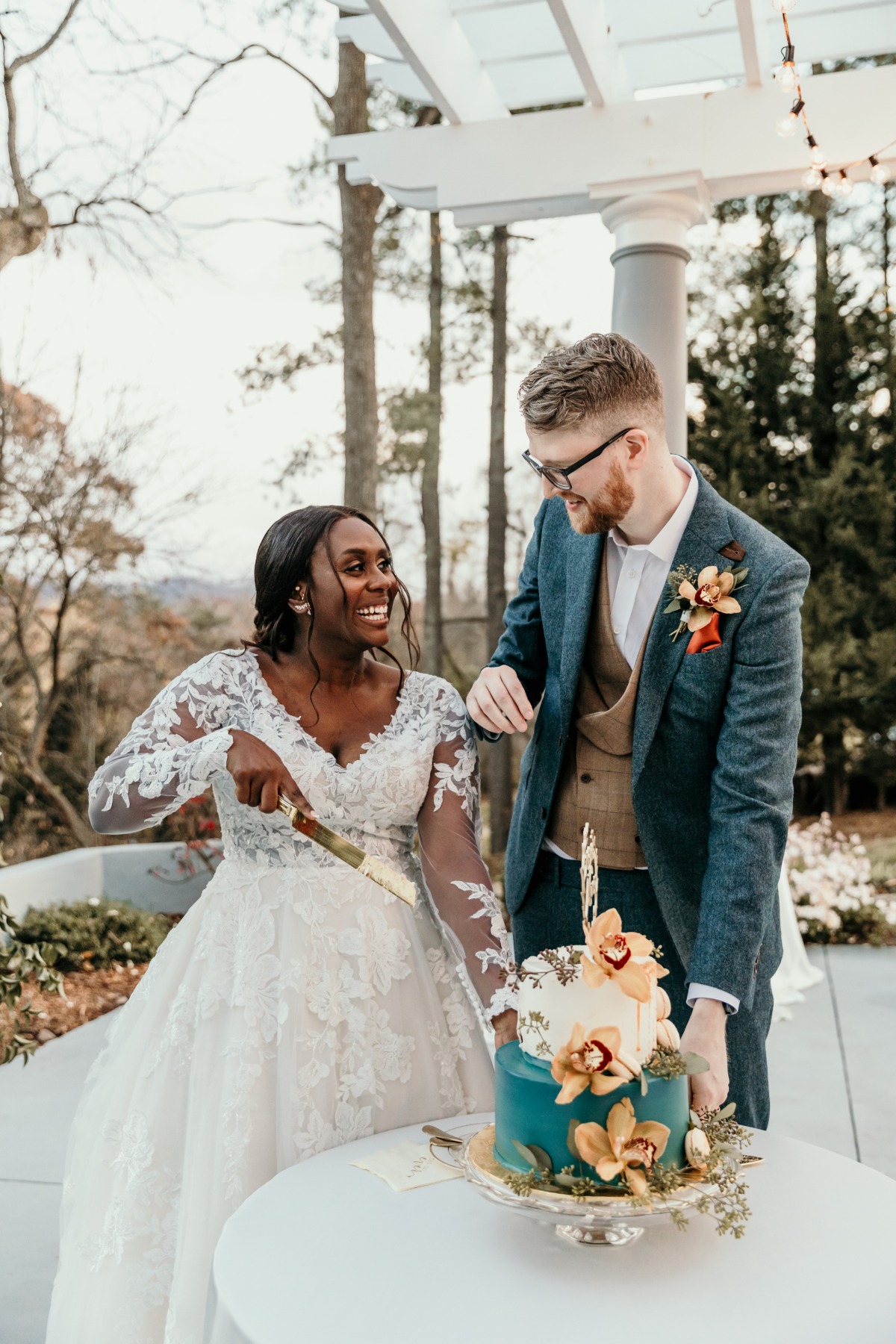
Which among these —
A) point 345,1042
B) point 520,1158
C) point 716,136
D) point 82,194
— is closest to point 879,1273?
point 520,1158

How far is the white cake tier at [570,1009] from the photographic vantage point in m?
1.31

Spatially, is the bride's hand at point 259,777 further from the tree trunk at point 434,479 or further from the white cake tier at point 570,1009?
the tree trunk at point 434,479

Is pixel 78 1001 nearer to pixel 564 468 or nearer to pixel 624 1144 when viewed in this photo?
pixel 564 468

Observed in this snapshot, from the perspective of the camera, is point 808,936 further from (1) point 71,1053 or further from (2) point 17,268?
(2) point 17,268

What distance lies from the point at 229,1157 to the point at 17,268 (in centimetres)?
721

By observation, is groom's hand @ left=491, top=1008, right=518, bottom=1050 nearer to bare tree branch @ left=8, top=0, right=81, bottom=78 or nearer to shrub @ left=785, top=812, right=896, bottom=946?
shrub @ left=785, top=812, right=896, bottom=946

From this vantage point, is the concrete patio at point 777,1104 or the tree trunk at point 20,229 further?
the tree trunk at point 20,229

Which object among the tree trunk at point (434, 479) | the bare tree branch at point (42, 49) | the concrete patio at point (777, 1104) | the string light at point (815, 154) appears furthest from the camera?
the tree trunk at point (434, 479)

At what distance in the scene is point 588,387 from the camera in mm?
1923

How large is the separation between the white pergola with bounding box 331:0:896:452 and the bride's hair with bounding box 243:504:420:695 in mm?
1783

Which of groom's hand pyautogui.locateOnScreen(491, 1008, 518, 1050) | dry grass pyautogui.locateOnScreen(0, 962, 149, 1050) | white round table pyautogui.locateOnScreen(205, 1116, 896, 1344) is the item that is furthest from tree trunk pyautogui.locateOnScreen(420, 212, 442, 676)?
white round table pyautogui.locateOnScreen(205, 1116, 896, 1344)

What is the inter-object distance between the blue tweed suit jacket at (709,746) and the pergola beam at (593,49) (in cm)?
178

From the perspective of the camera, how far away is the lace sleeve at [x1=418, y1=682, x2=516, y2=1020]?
202 cm

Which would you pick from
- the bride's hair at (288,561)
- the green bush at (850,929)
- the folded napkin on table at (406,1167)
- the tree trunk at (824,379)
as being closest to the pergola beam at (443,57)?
the bride's hair at (288,561)
